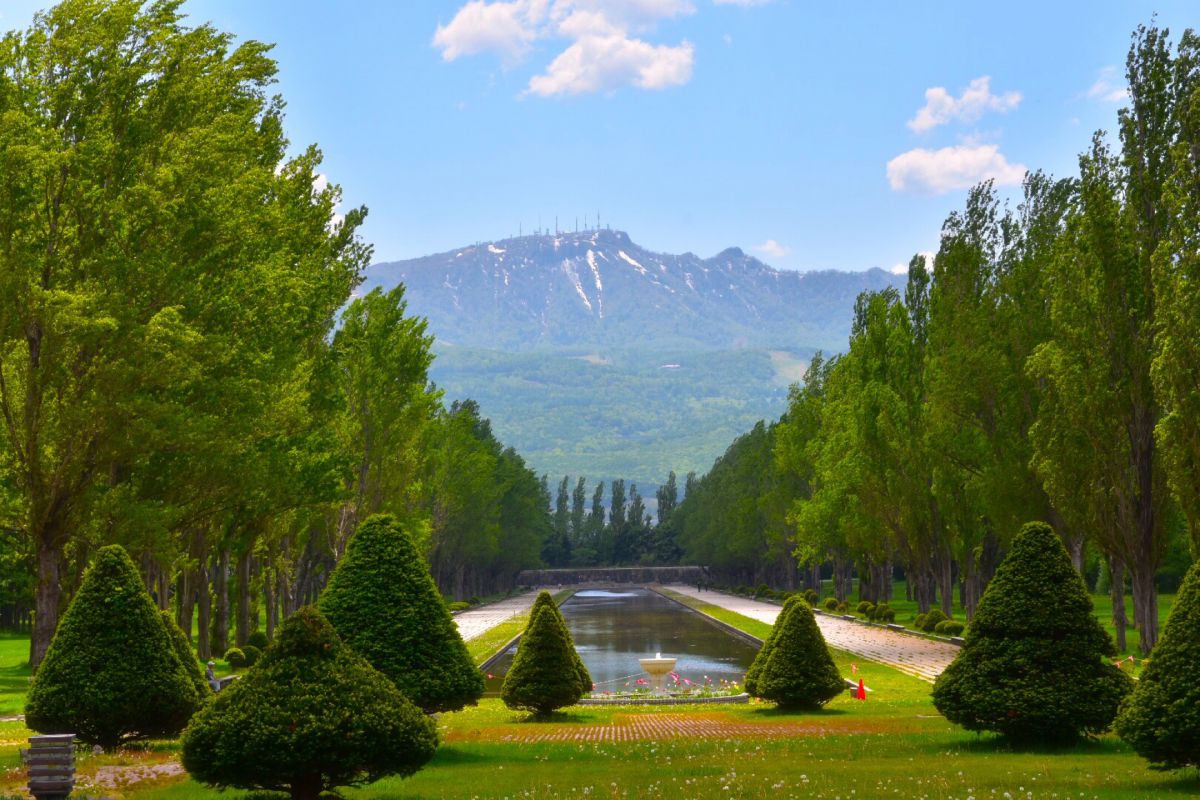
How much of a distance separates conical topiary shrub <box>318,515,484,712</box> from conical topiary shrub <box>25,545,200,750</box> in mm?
2378

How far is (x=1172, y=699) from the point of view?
42.9 ft

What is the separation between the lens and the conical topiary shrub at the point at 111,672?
1670 cm

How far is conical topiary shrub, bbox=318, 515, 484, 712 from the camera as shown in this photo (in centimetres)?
1750

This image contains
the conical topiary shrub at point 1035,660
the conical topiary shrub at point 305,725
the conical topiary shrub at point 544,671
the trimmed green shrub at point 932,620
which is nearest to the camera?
the conical topiary shrub at point 305,725

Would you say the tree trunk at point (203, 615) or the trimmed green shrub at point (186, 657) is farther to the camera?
the tree trunk at point (203, 615)

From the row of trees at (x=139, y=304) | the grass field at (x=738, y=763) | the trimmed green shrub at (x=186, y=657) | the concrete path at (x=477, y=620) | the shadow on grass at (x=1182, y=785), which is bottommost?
the concrete path at (x=477, y=620)

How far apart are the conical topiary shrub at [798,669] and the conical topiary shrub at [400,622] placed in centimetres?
812

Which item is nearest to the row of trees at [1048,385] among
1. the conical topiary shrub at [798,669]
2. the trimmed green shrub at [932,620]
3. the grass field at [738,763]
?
the trimmed green shrub at [932,620]

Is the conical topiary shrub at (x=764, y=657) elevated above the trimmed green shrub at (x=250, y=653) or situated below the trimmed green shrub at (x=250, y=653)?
above

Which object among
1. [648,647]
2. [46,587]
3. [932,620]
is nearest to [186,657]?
[46,587]

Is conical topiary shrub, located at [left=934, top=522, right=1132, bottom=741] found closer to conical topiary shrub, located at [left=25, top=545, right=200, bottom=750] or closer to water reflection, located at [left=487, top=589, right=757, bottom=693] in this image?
conical topiary shrub, located at [left=25, top=545, right=200, bottom=750]

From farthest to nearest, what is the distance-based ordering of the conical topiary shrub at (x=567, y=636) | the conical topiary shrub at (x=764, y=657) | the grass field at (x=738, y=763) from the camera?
the conical topiary shrub at (x=764, y=657)
the conical topiary shrub at (x=567, y=636)
the grass field at (x=738, y=763)

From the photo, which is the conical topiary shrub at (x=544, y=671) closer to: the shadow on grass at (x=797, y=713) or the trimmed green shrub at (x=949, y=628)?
the shadow on grass at (x=797, y=713)

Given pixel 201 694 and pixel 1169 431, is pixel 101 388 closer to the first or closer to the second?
pixel 201 694
